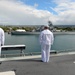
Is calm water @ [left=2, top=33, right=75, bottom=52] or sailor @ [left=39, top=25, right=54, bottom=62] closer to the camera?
sailor @ [left=39, top=25, right=54, bottom=62]

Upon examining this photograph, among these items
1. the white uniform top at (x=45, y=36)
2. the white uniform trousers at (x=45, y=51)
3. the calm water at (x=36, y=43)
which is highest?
the white uniform top at (x=45, y=36)

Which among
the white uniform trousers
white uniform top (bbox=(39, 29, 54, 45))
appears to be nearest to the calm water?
the white uniform trousers

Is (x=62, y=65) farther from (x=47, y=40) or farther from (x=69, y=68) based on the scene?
(x=47, y=40)

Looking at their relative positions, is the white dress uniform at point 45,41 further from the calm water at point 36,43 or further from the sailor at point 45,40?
the calm water at point 36,43

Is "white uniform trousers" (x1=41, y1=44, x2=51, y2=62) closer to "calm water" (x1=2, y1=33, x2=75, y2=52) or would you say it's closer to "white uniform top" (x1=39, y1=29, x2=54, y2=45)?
"white uniform top" (x1=39, y1=29, x2=54, y2=45)

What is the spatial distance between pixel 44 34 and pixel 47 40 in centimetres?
29

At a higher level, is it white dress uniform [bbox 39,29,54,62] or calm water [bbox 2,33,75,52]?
white dress uniform [bbox 39,29,54,62]

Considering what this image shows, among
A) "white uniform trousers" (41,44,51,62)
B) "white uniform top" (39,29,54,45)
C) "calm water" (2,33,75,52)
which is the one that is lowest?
"calm water" (2,33,75,52)

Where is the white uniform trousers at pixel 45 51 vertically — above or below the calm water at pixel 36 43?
above

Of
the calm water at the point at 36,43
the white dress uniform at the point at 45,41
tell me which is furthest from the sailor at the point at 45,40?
the calm water at the point at 36,43

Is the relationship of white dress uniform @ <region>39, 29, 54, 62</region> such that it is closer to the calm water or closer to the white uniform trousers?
the white uniform trousers

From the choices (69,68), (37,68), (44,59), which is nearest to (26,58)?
(44,59)

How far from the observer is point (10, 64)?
7.51 metres

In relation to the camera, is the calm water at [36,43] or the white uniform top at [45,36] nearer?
the white uniform top at [45,36]
